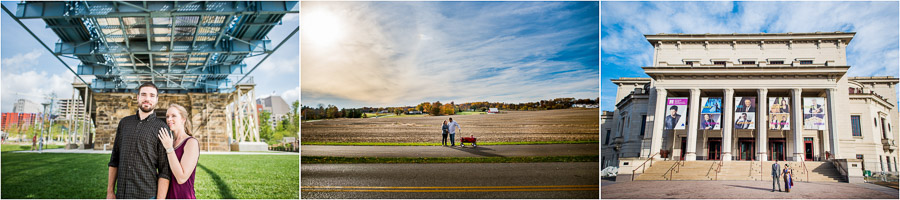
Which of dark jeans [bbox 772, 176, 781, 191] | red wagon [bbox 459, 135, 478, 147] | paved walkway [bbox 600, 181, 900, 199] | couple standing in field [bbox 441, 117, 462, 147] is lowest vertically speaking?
paved walkway [bbox 600, 181, 900, 199]

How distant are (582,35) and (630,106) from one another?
8.19 feet

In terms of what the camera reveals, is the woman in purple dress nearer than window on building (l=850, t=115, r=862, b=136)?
Yes

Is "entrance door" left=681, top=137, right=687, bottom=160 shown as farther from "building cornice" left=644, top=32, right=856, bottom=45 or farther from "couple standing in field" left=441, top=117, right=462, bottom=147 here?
"couple standing in field" left=441, top=117, right=462, bottom=147

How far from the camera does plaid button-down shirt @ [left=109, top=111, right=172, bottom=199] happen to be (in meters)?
3.73

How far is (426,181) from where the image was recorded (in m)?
5.75

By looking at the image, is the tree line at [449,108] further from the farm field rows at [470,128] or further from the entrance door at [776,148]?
the entrance door at [776,148]

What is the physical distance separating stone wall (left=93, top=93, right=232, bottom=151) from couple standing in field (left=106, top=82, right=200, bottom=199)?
4083mm

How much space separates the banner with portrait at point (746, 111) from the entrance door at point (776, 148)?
0.49 metres

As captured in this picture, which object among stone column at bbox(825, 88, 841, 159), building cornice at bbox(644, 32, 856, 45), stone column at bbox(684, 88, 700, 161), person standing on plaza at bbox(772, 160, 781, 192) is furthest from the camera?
stone column at bbox(684, 88, 700, 161)

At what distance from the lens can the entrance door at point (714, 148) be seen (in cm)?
859

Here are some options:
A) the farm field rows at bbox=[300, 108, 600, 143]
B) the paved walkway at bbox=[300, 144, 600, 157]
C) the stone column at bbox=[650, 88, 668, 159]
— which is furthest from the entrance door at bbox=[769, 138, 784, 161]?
the paved walkway at bbox=[300, 144, 600, 157]

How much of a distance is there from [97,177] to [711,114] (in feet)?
31.7

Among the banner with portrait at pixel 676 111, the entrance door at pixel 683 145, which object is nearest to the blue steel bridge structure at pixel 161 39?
the banner with portrait at pixel 676 111

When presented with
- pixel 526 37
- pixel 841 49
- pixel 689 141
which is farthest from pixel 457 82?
pixel 841 49
